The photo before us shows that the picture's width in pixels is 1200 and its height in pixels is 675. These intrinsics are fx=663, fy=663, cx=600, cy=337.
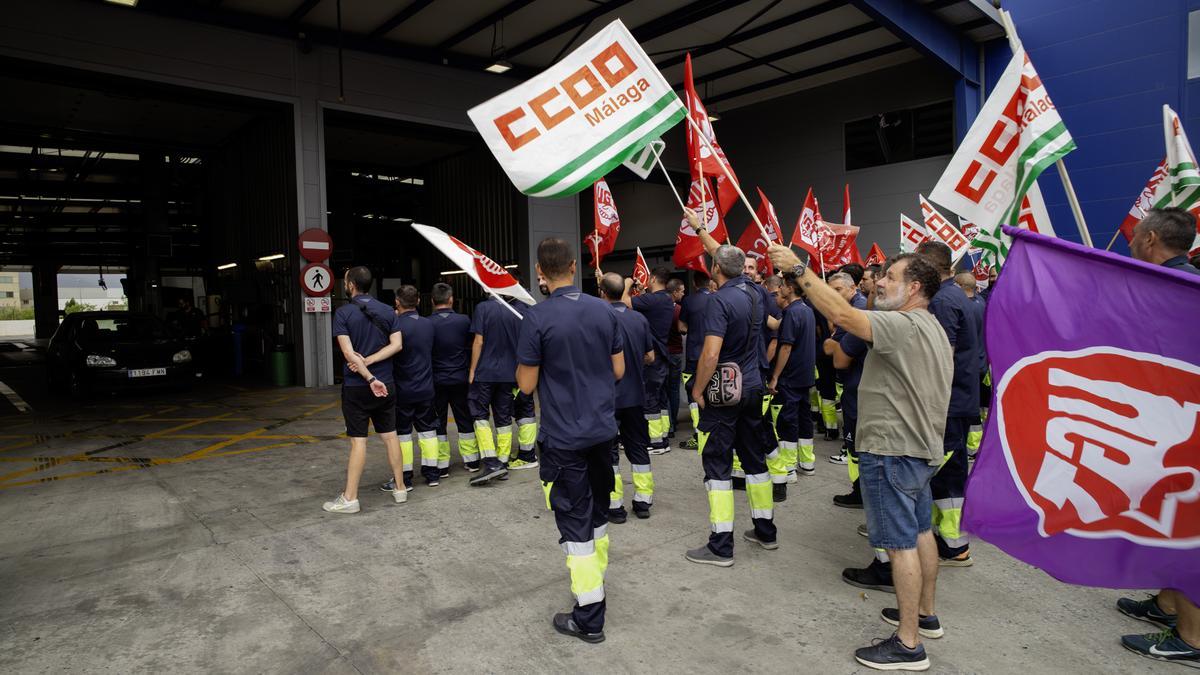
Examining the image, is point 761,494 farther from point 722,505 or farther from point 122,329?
point 122,329

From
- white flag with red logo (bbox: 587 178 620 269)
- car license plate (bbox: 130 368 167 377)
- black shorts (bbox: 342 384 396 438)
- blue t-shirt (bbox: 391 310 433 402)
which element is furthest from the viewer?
car license plate (bbox: 130 368 167 377)

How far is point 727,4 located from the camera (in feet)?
41.7

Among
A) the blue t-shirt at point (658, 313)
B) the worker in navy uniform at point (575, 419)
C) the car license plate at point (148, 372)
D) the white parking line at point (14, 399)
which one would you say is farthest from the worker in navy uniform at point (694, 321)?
the white parking line at point (14, 399)

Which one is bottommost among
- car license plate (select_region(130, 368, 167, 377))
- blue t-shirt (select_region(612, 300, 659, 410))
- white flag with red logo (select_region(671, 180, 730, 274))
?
car license plate (select_region(130, 368, 167, 377))

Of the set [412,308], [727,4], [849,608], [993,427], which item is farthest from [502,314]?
[727,4]

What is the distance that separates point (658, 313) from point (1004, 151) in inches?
154

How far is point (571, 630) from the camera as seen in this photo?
356cm

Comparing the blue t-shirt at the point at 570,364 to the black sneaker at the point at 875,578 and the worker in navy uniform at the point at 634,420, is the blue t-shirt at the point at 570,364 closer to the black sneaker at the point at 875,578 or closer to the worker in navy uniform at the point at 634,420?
the worker in navy uniform at the point at 634,420

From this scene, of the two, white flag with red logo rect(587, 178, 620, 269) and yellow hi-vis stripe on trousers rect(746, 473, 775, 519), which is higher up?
white flag with red logo rect(587, 178, 620, 269)

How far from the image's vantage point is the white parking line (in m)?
11.8

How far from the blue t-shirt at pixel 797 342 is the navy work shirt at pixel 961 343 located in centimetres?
186

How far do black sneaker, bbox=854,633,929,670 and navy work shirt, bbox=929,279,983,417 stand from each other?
1.80 metres

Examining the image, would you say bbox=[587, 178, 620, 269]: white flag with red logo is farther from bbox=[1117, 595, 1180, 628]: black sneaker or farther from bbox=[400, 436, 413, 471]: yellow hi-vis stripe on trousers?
bbox=[1117, 595, 1180, 628]: black sneaker

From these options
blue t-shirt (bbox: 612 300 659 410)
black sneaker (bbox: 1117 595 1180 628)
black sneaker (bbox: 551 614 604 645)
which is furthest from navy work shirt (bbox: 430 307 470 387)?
black sneaker (bbox: 1117 595 1180 628)
